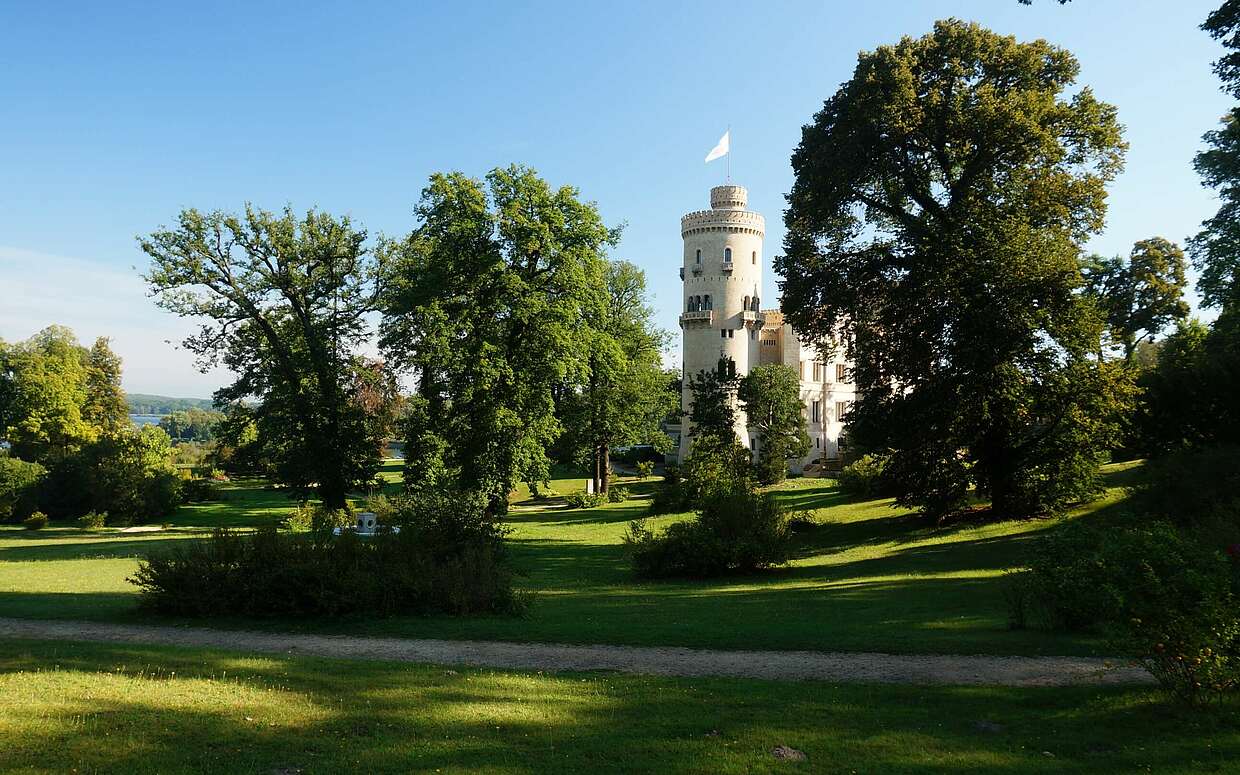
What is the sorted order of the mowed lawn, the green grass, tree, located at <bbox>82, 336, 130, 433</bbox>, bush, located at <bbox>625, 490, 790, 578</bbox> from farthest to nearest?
1. tree, located at <bbox>82, 336, 130, 433</bbox>
2. bush, located at <bbox>625, 490, 790, 578</bbox>
3. the mowed lawn
4. the green grass

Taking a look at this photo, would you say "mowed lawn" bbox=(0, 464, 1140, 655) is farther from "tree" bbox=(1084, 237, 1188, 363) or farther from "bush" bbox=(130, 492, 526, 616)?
"tree" bbox=(1084, 237, 1188, 363)

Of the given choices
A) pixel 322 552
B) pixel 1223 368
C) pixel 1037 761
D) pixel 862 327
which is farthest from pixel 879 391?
pixel 1037 761

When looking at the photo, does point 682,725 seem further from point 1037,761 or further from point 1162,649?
point 1162,649

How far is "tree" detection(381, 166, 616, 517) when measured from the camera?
30938 millimetres

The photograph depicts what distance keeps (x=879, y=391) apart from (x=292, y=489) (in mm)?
26304

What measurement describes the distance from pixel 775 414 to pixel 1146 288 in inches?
956

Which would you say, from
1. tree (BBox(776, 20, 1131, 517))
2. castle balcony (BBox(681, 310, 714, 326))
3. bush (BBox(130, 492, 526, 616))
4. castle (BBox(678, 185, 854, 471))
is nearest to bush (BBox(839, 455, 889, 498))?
tree (BBox(776, 20, 1131, 517))

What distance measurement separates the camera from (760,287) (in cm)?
7631

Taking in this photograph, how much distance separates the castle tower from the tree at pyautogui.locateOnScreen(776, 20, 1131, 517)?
45394 millimetres

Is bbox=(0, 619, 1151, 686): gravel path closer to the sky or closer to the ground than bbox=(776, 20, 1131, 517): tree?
closer to the ground

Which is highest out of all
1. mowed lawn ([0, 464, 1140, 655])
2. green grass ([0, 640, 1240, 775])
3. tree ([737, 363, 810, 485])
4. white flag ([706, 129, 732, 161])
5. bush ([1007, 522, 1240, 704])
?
white flag ([706, 129, 732, 161])

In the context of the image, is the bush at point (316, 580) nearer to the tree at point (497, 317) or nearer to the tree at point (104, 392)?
the tree at point (497, 317)

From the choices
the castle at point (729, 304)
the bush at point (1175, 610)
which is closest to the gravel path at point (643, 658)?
the bush at point (1175, 610)

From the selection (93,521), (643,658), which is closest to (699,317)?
(93,521)
